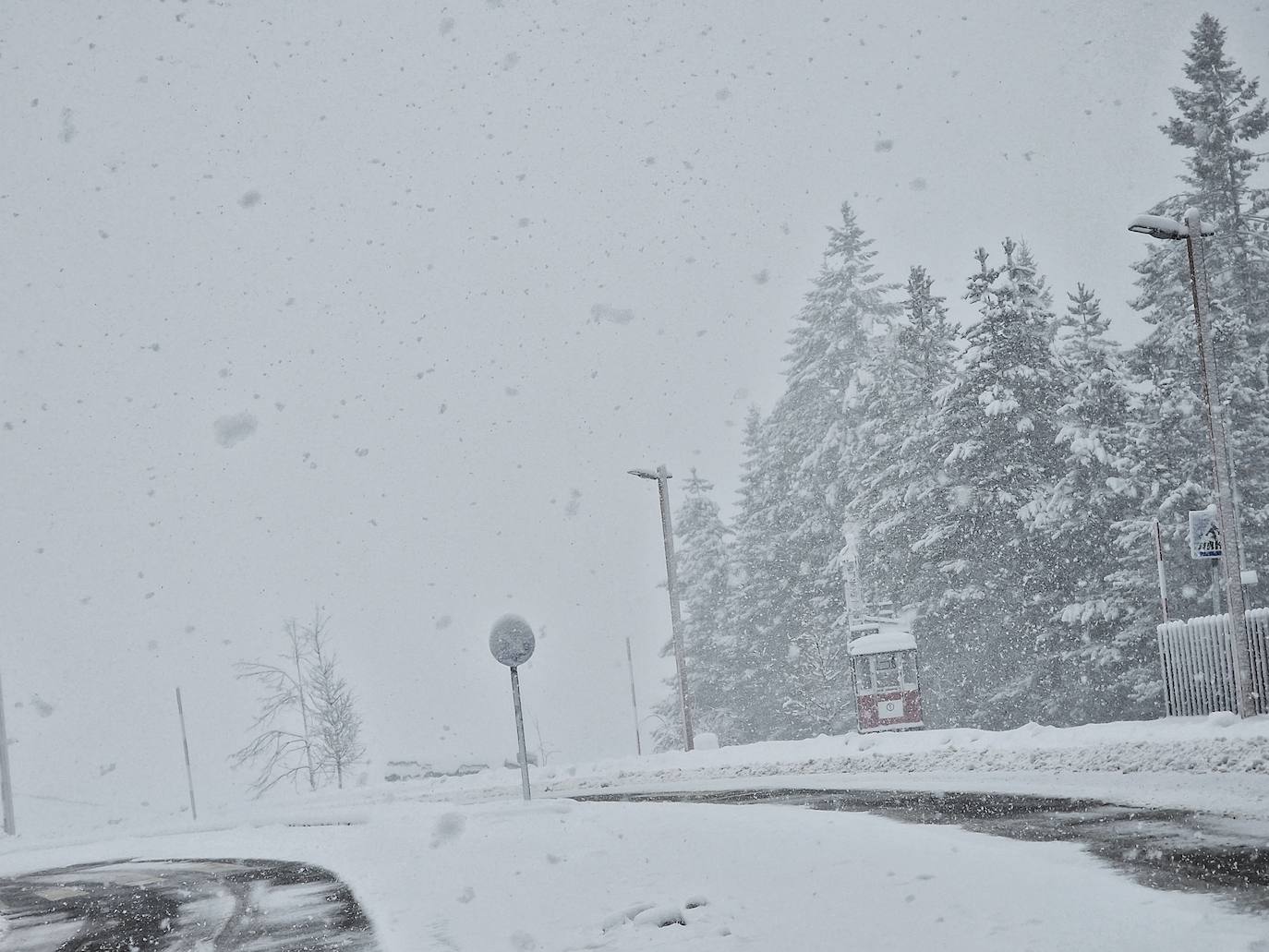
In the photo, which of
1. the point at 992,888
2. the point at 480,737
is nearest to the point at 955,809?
the point at 992,888

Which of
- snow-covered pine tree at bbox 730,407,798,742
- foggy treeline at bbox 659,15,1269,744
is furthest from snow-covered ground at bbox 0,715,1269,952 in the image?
snow-covered pine tree at bbox 730,407,798,742

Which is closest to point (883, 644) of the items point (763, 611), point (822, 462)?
point (822, 462)

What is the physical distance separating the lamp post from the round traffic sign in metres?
10.9

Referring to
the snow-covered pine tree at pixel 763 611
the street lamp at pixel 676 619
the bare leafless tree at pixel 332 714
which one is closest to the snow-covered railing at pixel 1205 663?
the street lamp at pixel 676 619

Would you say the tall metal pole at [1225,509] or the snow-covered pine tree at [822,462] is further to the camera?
the snow-covered pine tree at [822,462]

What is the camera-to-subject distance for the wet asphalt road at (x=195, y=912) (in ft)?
30.1

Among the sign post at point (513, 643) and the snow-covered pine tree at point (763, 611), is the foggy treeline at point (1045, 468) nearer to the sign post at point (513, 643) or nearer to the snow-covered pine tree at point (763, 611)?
the snow-covered pine tree at point (763, 611)

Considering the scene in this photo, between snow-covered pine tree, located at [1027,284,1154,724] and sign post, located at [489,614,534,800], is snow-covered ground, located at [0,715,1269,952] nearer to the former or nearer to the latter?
sign post, located at [489,614,534,800]

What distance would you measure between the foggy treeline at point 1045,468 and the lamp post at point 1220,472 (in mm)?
10692

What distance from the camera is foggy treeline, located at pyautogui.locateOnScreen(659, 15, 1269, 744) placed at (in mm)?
29484

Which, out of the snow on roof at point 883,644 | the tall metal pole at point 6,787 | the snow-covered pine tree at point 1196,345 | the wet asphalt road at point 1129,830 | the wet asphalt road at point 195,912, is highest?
the snow-covered pine tree at point 1196,345

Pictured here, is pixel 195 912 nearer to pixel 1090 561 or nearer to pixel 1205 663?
pixel 1205 663

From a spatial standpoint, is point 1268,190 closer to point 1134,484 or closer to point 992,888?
point 1134,484

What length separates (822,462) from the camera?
42.2m
